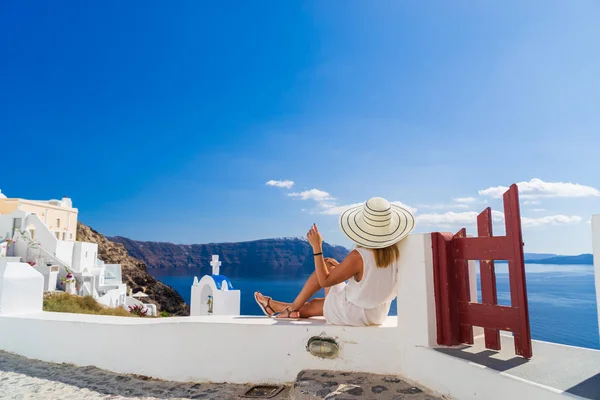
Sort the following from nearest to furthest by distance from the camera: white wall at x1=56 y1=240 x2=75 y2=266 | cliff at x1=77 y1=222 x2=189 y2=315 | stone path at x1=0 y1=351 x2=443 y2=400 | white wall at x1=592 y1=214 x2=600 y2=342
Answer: white wall at x1=592 y1=214 x2=600 y2=342 < stone path at x1=0 y1=351 x2=443 y2=400 < white wall at x1=56 y1=240 x2=75 y2=266 < cliff at x1=77 y1=222 x2=189 y2=315

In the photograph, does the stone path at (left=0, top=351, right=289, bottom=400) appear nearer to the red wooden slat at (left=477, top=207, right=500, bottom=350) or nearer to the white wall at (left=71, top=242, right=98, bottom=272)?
the red wooden slat at (left=477, top=207, right=500, bottom=350)

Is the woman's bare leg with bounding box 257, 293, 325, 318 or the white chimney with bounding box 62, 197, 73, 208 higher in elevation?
the white chimney with bounding box 62, 197, 73, 208

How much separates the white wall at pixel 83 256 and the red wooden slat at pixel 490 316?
30647 mm

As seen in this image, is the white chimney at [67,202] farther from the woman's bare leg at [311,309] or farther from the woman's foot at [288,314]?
the woman's bare leg at [311,309]

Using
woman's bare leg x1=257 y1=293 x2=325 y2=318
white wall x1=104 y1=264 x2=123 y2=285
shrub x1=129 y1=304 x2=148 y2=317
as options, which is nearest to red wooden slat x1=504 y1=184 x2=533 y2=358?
woman's bare leg x1=257 y1=293 x2=325 y2=318

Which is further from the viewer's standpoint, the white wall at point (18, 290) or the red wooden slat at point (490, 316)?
the white wall at point (18, 290)

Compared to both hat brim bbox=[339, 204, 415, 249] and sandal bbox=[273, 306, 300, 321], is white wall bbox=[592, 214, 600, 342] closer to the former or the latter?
hat brim bbox=[339, 204, 415, 249]

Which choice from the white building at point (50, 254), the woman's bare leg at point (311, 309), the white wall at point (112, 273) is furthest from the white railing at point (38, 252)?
the woman's bare leg at point (311, 309)

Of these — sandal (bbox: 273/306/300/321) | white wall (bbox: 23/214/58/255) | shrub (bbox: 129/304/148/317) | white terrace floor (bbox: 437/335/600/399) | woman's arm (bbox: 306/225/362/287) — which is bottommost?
shrub (bbox: 129/304/148/317)

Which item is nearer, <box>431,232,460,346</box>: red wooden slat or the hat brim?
<box>431,232,460,346</box>: red wooden slat

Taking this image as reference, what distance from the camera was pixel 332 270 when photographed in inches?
121

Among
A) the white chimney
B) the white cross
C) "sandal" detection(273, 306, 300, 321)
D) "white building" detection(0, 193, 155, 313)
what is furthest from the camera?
the white chimney

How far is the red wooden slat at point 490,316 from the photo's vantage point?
2250 millimetres

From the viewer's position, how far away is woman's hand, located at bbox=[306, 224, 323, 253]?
3118 mm
